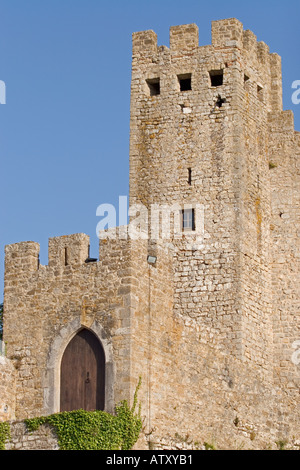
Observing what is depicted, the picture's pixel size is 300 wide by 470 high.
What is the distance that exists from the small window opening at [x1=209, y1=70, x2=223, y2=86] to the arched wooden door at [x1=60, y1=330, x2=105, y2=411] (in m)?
9.40

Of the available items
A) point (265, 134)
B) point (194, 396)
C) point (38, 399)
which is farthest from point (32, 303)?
point (265, 134)

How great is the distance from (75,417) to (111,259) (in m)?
3.51

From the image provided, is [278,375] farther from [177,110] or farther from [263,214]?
[177,110]

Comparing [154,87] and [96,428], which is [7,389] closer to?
[96,428]

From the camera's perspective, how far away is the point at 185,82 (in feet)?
117

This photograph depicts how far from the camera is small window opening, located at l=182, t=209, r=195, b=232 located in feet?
112

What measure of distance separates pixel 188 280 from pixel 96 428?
718cm

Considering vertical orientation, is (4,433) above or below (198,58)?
below

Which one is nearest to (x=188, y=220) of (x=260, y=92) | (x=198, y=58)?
(x=198, y=58)

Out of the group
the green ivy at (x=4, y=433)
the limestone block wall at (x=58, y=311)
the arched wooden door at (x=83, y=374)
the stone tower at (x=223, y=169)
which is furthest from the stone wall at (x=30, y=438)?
the stone tower at (x=223, y=169)

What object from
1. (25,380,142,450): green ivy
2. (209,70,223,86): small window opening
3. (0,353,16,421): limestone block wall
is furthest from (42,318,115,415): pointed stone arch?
(209,70,223,86): small window opening

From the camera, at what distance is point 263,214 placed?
115ft

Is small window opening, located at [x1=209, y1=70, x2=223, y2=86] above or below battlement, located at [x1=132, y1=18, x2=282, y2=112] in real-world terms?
below

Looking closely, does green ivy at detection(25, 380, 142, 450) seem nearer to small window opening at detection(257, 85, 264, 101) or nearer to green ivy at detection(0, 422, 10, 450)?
green ivy at detection(0, 422, 10, 450)
